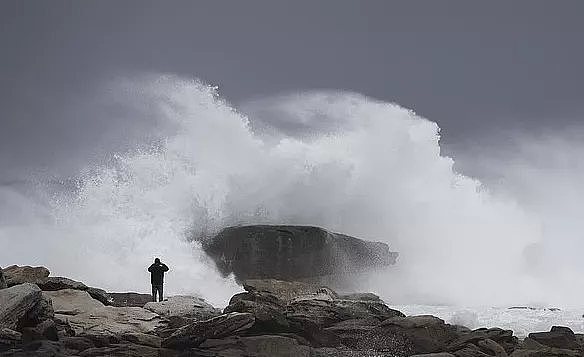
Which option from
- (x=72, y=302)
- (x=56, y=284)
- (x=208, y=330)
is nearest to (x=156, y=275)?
(x=56, y=284)

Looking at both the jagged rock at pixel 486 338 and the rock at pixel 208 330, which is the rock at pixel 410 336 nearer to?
the jagged rock at pixel 486 338

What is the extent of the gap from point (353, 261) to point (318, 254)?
4.09 meters

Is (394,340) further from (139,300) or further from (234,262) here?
(234,262)

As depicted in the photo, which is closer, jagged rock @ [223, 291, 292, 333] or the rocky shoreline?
the rocky shoreline

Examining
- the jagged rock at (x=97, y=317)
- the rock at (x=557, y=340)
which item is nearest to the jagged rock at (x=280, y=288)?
the jagged rock at (x=97, y=317)

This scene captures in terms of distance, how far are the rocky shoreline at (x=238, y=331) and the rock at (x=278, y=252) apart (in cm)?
2822

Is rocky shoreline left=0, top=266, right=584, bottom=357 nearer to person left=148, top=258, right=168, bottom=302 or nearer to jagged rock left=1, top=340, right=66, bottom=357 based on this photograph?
jagged rock left=1, top=340, right=66, bottom=357

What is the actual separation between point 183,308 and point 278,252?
29271 mm

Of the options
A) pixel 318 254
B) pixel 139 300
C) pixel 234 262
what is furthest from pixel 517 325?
pixel 234 262

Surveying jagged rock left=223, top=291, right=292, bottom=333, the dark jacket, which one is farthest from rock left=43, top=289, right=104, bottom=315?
jagged rock left=223, top=291, right=292, bottom=333

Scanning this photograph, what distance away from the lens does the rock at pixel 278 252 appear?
46094 millimetres

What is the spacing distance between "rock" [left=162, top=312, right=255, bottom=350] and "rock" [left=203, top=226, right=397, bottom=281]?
31985 millimetres

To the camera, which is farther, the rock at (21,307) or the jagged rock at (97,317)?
the jagged rock at (97,317)

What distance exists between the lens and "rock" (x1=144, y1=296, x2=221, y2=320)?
1642 cm
